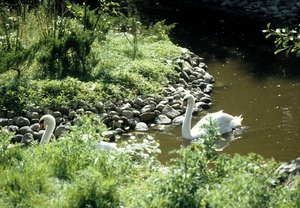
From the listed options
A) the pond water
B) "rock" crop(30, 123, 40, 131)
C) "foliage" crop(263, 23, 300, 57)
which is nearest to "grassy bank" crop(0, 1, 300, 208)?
"rock" crop(30, 123, 40, 131)

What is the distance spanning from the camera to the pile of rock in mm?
10047

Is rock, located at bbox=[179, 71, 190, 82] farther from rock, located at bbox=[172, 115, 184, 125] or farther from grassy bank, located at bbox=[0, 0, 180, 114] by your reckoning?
rock, located at bbox=[172, 115, 184, 125]

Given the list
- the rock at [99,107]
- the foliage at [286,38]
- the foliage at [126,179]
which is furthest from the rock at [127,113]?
the foliage at [126,179]

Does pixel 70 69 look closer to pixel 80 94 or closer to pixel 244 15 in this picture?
pixel 80 94

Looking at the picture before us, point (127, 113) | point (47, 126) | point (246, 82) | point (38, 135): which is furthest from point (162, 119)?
point (246, 82)

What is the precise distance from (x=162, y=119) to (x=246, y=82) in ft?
9.86

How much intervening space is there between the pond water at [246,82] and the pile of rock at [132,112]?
288 mm

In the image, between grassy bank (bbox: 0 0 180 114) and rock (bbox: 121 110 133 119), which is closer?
grassy bank (bbox: 0 0 180 114)

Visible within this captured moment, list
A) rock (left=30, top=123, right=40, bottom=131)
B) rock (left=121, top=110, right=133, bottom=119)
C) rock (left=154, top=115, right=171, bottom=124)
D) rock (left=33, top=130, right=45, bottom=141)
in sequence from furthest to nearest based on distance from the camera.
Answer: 1. rock (left=154, top=115, right=171, bottom=124)
2. rock (left=121, top=110, right=133, bottom=119)
3. rock (left=30, top=123, right=40, bottom=131)
4. rock (left=33, top=130, right=45, bottom=141)

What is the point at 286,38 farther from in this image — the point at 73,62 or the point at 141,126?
the point at 73,62

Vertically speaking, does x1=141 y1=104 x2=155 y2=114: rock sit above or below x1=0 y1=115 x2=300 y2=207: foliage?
below

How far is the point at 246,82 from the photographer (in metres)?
13.3

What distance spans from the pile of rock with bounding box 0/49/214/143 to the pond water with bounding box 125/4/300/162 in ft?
0.95

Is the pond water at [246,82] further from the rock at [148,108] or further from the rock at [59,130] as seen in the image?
the rock at [59,130]
